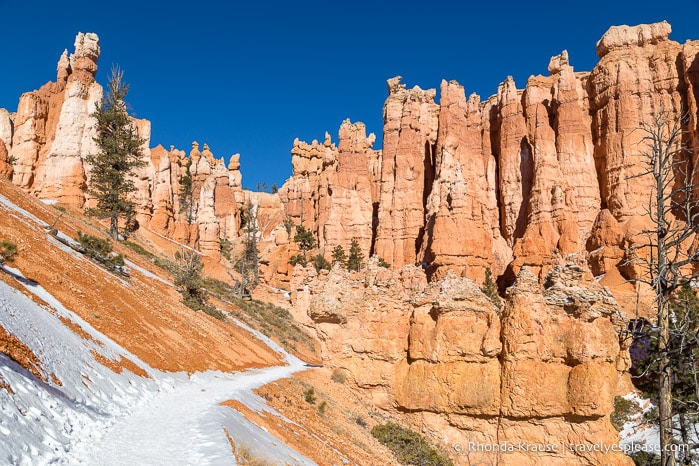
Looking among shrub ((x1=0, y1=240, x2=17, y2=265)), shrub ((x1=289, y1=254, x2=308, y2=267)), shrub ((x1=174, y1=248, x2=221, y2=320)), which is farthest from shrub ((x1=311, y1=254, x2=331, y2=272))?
shrub ((x1=0, y1=240, x2=17, y2=265))

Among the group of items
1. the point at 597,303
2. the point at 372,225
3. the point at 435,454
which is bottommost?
the point at 435,454

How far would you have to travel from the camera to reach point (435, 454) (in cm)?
1453

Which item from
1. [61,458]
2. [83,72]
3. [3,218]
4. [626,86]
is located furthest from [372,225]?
[61,458]

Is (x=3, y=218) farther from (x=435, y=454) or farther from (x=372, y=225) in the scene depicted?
(x=372, y=225)

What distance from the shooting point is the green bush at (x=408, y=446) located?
14.3 m

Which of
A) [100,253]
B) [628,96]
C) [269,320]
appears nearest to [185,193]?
[269,320]

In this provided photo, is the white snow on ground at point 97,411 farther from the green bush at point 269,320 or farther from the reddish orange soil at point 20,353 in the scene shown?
the green bush at point 269,320

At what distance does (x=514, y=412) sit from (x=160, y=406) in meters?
9.76

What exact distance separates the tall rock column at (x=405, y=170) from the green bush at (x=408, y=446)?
52.1 m

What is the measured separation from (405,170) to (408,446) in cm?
6201

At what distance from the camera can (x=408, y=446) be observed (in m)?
14.7

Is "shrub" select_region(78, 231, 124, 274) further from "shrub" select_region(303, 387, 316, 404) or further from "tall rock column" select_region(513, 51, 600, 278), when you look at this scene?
"tall rock column" select_region(513, 51, 600, 278)

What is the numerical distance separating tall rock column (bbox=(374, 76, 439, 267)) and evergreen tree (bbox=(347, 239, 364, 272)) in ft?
8.88

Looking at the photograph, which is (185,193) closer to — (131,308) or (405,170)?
(405,170)
